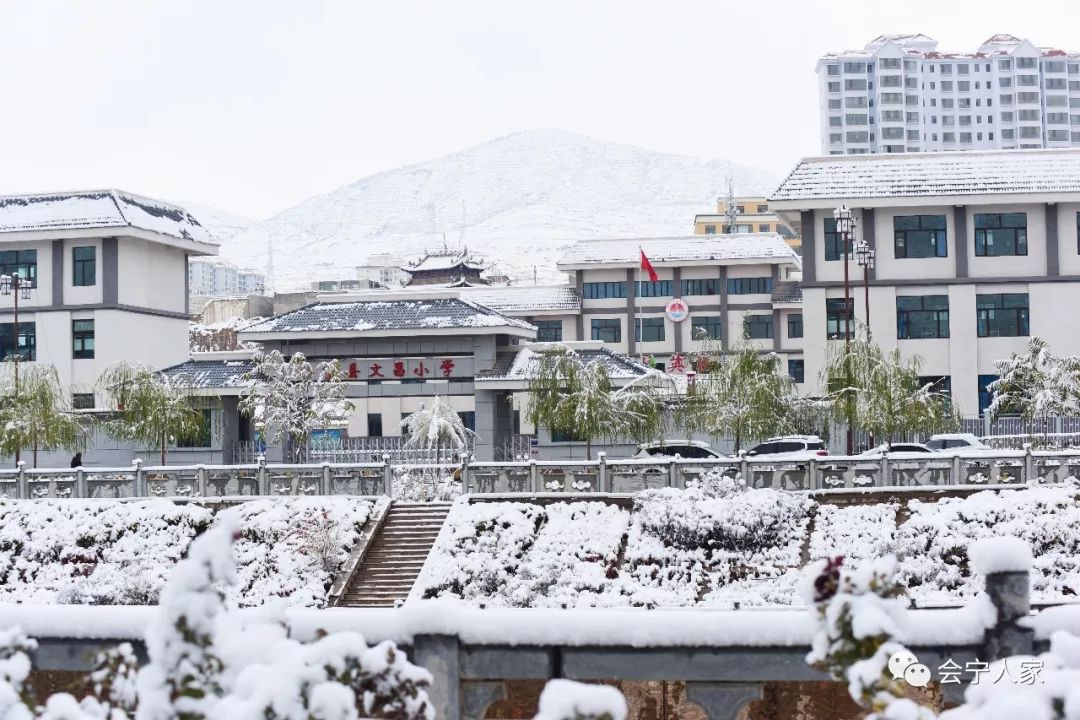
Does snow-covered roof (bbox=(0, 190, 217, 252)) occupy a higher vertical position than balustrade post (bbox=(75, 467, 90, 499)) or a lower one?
higher

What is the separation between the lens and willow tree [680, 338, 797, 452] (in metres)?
33.7

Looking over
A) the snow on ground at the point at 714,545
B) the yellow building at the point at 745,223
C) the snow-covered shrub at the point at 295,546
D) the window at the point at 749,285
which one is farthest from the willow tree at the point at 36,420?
the yellow building at the point at 745,223

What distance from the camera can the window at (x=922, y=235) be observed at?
38.4 metres

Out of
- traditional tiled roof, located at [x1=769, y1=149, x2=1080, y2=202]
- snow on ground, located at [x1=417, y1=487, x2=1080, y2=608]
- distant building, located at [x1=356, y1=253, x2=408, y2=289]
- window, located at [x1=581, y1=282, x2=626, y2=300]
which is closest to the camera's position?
snow on ground, located at [x1=417, y1=487, x2=1080, y2=608]

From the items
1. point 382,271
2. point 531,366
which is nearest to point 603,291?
point 531,366

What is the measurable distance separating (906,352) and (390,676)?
3536 centimetres

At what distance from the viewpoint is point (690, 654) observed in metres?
7.08

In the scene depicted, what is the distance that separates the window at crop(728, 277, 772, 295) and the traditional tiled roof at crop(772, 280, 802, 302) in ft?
1.24

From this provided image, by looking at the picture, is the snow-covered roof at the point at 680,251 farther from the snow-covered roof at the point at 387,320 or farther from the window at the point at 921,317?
the snow-covered roof at the point at 387,320

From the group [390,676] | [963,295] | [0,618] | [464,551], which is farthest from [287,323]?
[390,676]

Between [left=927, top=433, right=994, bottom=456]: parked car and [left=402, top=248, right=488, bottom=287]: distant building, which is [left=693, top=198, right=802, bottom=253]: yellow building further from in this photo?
[left=927, top=433, right=994, bottom=456]: parked car

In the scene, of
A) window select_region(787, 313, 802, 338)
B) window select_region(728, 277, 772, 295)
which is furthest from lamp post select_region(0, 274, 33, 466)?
window select_region(787, 313, 802, 338)

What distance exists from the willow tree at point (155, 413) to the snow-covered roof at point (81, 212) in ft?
27.1

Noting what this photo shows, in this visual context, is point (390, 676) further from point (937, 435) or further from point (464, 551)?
point (937, 435)
